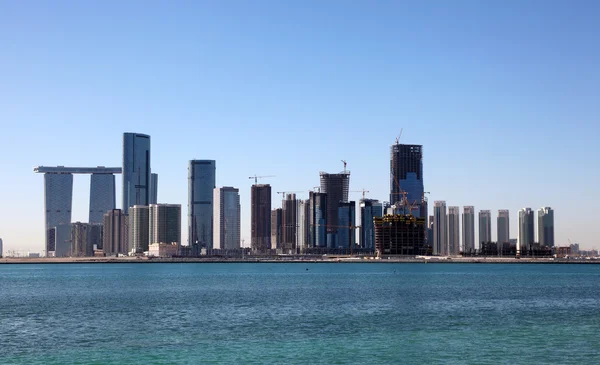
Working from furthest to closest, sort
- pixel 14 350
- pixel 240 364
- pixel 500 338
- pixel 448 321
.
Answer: pixel 448 321 < pixel 500 338 < pixel 14 350 < pixel 240 364

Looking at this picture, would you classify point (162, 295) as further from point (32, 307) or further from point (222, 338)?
point (222, 338)

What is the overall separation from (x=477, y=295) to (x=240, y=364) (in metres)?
78.9

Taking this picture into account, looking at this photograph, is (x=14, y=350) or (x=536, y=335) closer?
(x=14, y=350)

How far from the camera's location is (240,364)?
2066 inches

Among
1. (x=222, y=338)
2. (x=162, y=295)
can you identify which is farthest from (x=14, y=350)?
(x=162, y=295)

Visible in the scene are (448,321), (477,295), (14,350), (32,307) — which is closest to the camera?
(14,350)

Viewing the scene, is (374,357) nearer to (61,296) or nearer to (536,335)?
(536,335)

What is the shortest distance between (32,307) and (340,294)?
5061cm

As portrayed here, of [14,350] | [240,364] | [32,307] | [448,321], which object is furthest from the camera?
[32,307]

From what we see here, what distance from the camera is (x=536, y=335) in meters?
66.9

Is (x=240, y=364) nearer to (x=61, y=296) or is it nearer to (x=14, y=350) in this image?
(x=14, y=350)

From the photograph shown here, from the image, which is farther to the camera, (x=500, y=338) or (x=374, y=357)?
(x=500, y=338)

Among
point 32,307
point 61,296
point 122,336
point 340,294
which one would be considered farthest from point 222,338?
point 61,296

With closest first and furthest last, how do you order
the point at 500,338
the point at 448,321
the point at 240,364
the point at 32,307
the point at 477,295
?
the point at 240,364 < the point at 500,338 < the point at 448,321 < the point at 32,307 < the point at 477,295
